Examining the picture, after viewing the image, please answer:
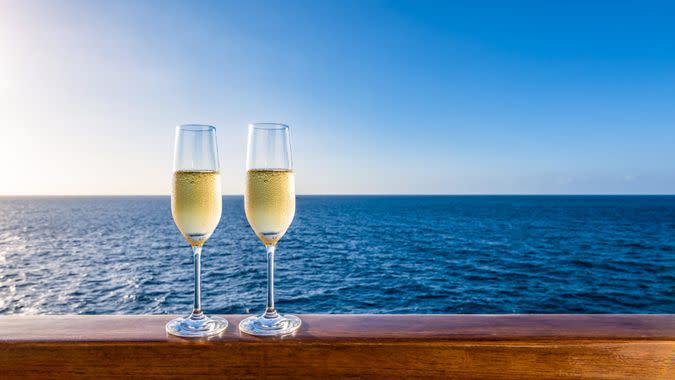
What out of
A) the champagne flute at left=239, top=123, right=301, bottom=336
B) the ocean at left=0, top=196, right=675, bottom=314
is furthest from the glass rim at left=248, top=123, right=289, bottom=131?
the ocean at left=0, top=196, right=675, bottom=314

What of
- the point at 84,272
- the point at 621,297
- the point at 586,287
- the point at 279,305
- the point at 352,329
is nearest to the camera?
the point at 352,329

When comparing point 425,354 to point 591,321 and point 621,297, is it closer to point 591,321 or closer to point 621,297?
point 591,321

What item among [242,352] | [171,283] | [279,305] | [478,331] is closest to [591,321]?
[478,331]

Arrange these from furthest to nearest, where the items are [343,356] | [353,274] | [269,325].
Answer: [353,274] < [269,325] < [343,356]

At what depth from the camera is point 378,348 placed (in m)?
1.13

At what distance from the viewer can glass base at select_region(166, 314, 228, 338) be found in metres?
1.18

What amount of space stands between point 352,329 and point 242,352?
0.99 feet

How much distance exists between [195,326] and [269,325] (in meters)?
0.20

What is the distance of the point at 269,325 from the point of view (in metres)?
1.24

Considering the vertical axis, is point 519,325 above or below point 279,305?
above

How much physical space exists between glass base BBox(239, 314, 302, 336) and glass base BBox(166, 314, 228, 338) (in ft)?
0.22

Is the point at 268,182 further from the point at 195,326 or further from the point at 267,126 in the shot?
the point at 195,326

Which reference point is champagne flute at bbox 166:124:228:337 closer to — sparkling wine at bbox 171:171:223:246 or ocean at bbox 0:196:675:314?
sparkling wine at bbox 171:171:223:246

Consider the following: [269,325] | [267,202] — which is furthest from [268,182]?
[269,325]
